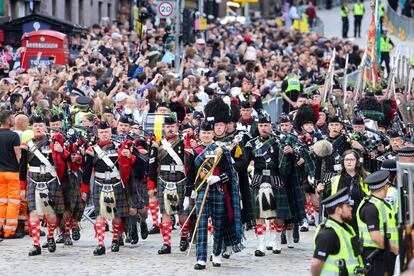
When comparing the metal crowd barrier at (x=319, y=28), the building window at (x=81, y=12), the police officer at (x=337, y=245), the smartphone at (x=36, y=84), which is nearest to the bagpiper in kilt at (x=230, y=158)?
the police officer at (x=337, y=245)

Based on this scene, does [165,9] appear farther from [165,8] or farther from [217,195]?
[217,195]

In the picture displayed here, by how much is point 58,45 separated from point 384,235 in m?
17.3

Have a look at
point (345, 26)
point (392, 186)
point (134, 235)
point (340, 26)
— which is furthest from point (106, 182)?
point (340, 26)

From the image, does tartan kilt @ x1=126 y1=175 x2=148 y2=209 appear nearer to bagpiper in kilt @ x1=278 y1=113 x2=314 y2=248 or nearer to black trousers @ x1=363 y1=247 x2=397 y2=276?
bagpiper in kilt @ x1=278 y1=113 x2=314 y2=248

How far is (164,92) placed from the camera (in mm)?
25438

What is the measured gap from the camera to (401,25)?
59.1 m

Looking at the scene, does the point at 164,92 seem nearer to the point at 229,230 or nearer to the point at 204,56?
the point at 229,230

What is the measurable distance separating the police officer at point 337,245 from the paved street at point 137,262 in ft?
13.9

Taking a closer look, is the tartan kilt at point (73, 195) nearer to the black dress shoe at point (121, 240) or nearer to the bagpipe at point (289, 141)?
the black dress shoe at point (121, 240)

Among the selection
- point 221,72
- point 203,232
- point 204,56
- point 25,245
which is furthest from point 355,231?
point 204,56

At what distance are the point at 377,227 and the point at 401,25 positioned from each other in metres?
46.3

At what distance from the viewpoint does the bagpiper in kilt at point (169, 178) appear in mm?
18656

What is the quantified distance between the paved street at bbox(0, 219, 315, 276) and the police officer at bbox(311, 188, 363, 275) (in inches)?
167

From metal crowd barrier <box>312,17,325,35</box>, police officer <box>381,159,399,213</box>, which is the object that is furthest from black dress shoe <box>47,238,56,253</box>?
metal crowd barrier <box>312,17,325,35</box>
